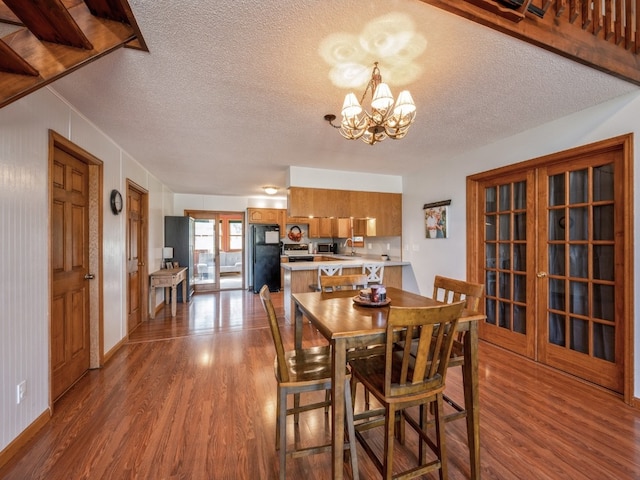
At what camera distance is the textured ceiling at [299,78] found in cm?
142

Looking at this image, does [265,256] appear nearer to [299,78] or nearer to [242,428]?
[242,428]

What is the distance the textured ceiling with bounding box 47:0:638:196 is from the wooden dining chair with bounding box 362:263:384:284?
1.73 m

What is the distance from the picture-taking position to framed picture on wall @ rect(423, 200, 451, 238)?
3908mm

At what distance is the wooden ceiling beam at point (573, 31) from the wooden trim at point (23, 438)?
3.30 m

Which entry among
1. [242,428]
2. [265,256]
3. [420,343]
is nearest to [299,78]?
[420,343]

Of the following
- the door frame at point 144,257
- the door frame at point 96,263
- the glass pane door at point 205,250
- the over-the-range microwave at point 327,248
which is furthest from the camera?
the over-the-range microwave at point 327,248

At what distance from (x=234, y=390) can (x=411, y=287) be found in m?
3.19

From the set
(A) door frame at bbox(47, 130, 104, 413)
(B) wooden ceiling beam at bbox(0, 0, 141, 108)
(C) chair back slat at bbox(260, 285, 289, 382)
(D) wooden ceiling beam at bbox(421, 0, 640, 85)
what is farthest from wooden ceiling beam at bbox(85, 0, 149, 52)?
(A) door frame at bbox(47, 130, 104, 413)

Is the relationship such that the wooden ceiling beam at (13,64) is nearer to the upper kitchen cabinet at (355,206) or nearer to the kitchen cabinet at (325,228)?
the upper kitchen cabinet at (355,206)

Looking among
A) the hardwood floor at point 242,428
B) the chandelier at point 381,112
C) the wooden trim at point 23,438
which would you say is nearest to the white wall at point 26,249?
the wooden trim at point 23,438

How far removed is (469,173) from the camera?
359cm

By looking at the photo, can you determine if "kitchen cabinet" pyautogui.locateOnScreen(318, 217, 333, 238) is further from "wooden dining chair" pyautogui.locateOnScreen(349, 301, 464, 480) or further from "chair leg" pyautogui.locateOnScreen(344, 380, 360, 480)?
"chair leg" pyautogui.locateOnScreen(344, 380, 360, 480)

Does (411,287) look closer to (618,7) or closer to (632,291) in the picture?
(632,291)

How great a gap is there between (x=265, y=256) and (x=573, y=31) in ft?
19.8
